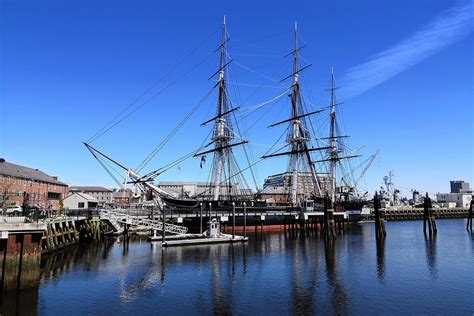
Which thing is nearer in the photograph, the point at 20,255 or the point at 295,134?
the point at 20,255

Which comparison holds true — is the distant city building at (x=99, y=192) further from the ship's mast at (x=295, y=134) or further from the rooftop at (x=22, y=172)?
the ship's mast at (x=295, y=134)

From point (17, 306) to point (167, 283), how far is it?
10.2m

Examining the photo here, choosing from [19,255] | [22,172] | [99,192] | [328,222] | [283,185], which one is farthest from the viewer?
[283,185]

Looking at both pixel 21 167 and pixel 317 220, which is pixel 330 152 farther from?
pixel 21 167

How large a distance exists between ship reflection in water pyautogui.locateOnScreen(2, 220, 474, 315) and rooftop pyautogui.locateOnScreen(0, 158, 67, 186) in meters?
41.2

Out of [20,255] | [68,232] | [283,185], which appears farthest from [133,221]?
[283,185]

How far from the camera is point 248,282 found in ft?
92.2

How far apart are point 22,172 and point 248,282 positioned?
72.9m

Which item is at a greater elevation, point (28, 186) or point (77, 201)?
point (28, 186)

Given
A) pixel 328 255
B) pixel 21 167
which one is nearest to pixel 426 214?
pixel 328 255

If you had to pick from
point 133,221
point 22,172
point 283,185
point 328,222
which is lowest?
point 328,222

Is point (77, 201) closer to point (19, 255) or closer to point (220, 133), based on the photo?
point (220, 133)

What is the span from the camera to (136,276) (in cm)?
3025

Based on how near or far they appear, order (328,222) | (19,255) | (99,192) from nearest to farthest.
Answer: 1. (19,255)
2. (328,222)
3. (99,192)
